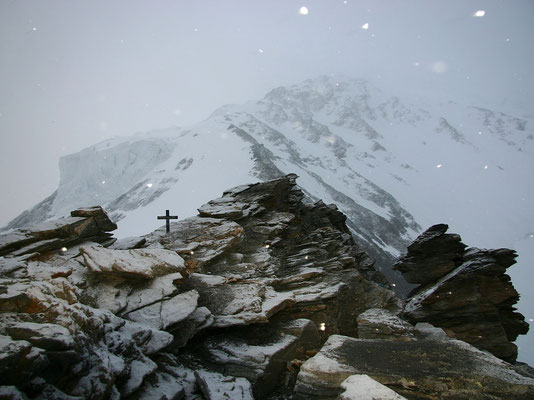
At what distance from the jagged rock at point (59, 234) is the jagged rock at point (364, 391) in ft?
33.8

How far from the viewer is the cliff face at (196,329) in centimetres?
474

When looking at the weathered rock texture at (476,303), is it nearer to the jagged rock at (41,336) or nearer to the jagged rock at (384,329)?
the jagged rock at (384,329)

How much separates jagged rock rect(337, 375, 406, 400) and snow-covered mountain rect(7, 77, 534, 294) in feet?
185

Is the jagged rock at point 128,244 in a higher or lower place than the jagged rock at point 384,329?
higher

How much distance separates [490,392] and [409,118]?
732 ft

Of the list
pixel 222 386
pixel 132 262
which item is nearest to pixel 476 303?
pixel 222 386

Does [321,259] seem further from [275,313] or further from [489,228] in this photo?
[489,228]

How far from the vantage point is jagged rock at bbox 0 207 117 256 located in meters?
9.45

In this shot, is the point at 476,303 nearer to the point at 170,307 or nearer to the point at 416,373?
the point at 416,373

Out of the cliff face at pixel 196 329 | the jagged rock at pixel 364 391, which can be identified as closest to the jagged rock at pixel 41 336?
the cliff face at pixel 196 329

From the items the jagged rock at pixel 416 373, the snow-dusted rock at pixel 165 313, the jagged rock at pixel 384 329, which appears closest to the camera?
the jagged rock at pixel 416 373

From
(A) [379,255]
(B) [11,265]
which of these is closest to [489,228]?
(A) [379,255]

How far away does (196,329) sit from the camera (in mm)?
7723

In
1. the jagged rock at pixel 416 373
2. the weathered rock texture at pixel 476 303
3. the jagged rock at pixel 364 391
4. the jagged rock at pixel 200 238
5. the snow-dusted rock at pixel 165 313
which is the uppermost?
the jagged rock at pixel 200 238
